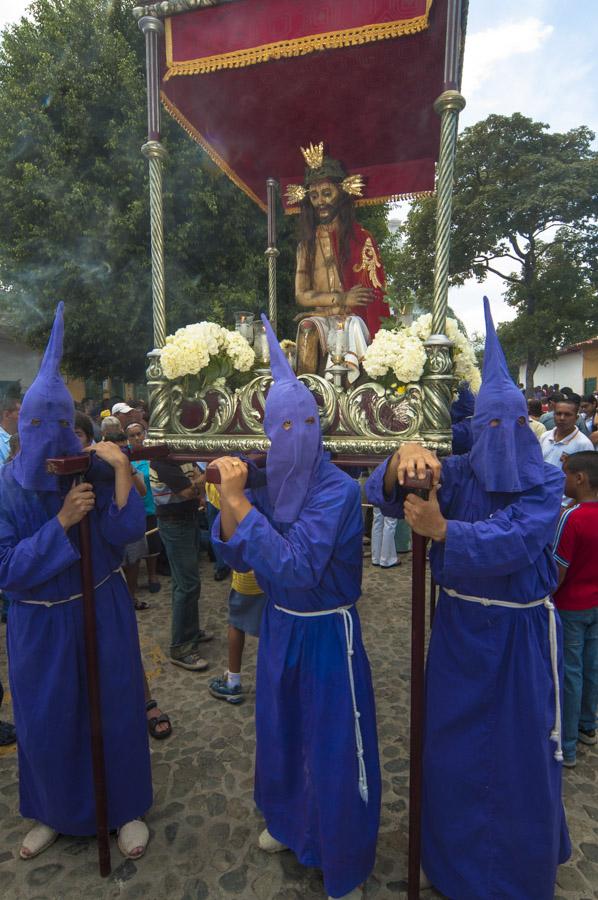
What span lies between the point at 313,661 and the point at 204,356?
7.00 feet

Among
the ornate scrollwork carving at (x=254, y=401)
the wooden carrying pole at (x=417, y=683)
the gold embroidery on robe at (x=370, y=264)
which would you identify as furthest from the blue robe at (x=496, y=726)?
the gold embroidery on robe at (x=370, y=264)

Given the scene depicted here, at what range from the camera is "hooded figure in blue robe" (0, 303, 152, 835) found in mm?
2295

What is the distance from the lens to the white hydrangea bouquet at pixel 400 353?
3.20m

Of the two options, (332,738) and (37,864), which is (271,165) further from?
(37,864)

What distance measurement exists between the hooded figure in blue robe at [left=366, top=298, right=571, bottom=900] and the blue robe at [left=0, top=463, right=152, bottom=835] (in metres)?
1.37

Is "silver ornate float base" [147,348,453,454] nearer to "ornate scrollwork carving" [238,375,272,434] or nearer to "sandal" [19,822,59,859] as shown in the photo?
"ornate scrollwork carving" [238,375,272,434]

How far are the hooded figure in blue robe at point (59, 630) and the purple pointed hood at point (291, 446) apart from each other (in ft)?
2.70

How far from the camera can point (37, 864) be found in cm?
253

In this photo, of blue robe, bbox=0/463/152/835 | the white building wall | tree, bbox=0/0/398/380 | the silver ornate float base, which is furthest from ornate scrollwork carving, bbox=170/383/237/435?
the white building wall

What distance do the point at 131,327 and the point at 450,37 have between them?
8.52 metres

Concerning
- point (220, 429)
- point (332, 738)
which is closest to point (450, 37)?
point (220, 429)

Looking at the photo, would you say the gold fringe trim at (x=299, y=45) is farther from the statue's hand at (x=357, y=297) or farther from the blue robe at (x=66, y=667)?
the blue robe at (x=66, y=667)

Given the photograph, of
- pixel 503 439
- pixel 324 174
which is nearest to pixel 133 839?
pixel 503 439

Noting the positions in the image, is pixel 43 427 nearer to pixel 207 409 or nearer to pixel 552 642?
pixel 207 409
